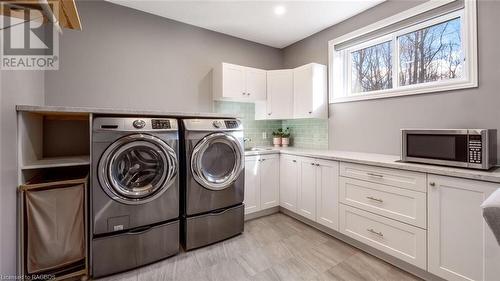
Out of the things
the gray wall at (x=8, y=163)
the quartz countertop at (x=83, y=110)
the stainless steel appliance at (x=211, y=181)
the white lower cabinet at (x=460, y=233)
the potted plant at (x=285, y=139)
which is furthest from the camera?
the potted plant at (x=285, y=139)

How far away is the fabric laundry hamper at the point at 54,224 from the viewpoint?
1.53 metres

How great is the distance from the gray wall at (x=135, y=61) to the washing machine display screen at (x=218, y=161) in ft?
3.19

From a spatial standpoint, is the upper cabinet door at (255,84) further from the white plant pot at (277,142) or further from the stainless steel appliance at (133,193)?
the stainless steel appliance at (133,193)

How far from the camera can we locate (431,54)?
2.20m

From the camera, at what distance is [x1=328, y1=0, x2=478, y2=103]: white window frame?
6.01 feet

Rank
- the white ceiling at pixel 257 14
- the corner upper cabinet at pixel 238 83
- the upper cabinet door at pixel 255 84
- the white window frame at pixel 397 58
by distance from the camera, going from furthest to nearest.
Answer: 1. the upper cabinet door at pixel 255 84
2. the corner upper cabinet at pixel 238 83
3. the white ceiling at pixel 257 14
4. the white window frame at pixel 397 58

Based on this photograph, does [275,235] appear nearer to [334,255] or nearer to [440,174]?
[334,255]

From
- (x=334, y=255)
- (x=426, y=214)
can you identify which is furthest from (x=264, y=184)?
(x=426, y=214)

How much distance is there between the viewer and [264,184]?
2.89 m

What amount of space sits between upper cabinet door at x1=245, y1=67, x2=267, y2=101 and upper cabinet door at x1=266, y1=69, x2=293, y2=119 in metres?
0.09

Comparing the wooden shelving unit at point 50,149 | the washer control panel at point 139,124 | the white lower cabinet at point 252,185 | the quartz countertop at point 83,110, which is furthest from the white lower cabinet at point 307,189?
the wooden shelving unit at point 50,149

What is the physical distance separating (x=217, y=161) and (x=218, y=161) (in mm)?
12

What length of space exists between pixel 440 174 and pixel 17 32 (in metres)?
3.29

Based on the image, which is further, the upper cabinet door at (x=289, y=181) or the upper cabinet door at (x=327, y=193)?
the upper cabinet door at (x=289, y=181)
